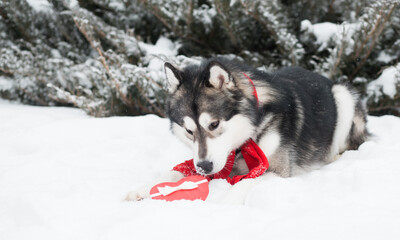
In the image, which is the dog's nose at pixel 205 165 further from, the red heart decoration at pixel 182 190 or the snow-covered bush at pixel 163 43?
the snow-covered bush at pixel 163 43

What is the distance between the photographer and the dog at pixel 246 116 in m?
2.41

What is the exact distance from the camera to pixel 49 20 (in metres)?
5.49

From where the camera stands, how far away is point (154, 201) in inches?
81.4

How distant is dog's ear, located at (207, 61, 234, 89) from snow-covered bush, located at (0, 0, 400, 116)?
178 cm

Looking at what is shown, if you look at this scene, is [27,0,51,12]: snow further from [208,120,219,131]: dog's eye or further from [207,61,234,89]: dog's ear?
[208,120,219,131]: dog's eye

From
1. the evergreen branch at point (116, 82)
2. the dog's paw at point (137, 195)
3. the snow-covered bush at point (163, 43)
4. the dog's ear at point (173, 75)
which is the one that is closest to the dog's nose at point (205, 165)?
the dog's paw at point (137, 195)

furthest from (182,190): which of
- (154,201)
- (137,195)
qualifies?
(137,195)

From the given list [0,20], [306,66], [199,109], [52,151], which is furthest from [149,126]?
[0,20]

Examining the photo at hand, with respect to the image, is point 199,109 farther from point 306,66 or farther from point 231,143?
point 306,66

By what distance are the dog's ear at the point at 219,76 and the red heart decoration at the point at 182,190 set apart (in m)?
0.73

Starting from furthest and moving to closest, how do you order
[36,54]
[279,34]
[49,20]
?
[49,20] < [36,54] < [279,34]

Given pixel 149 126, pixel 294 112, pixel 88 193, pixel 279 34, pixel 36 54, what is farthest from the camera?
pixel 36 54

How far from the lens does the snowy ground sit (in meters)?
1.65

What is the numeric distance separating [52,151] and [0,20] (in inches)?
128
